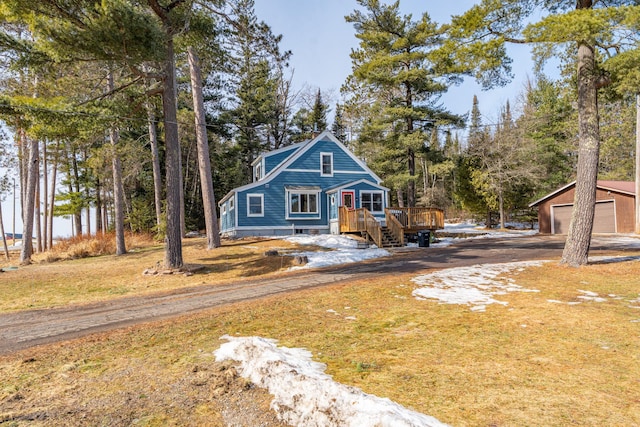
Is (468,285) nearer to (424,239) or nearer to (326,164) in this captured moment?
Result: (424,239)

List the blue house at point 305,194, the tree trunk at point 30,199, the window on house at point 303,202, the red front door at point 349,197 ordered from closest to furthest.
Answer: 1. the tree trunk at point 30,199
2. the blue house at point 305,194
3. the red front door at point 349,197
4. the window on house at point 303,202

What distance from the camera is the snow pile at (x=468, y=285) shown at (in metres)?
6.95

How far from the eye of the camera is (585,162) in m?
10.6

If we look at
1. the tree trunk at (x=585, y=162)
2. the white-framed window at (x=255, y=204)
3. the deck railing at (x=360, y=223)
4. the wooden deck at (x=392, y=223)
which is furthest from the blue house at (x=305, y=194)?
the tree trunk at (x=585, y=162)

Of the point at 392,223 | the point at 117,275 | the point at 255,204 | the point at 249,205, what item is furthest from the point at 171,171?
the point at 392,223

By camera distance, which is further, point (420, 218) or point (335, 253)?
point (420, 218)

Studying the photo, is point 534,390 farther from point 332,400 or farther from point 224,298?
point 224,298

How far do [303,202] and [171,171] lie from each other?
40.7 feet

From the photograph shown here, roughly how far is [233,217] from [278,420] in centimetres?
2171

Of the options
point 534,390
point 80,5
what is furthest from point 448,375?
point 80,5

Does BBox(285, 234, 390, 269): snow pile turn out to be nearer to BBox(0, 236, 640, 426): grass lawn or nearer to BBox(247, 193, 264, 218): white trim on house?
BBox(247, 193, 264, 218): white trim on house

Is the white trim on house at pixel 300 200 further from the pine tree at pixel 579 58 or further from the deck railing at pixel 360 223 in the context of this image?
the pine tree at pixel 579 58

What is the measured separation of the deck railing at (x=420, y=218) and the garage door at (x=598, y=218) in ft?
44.8

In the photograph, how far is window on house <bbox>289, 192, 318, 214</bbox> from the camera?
23.9 metres
